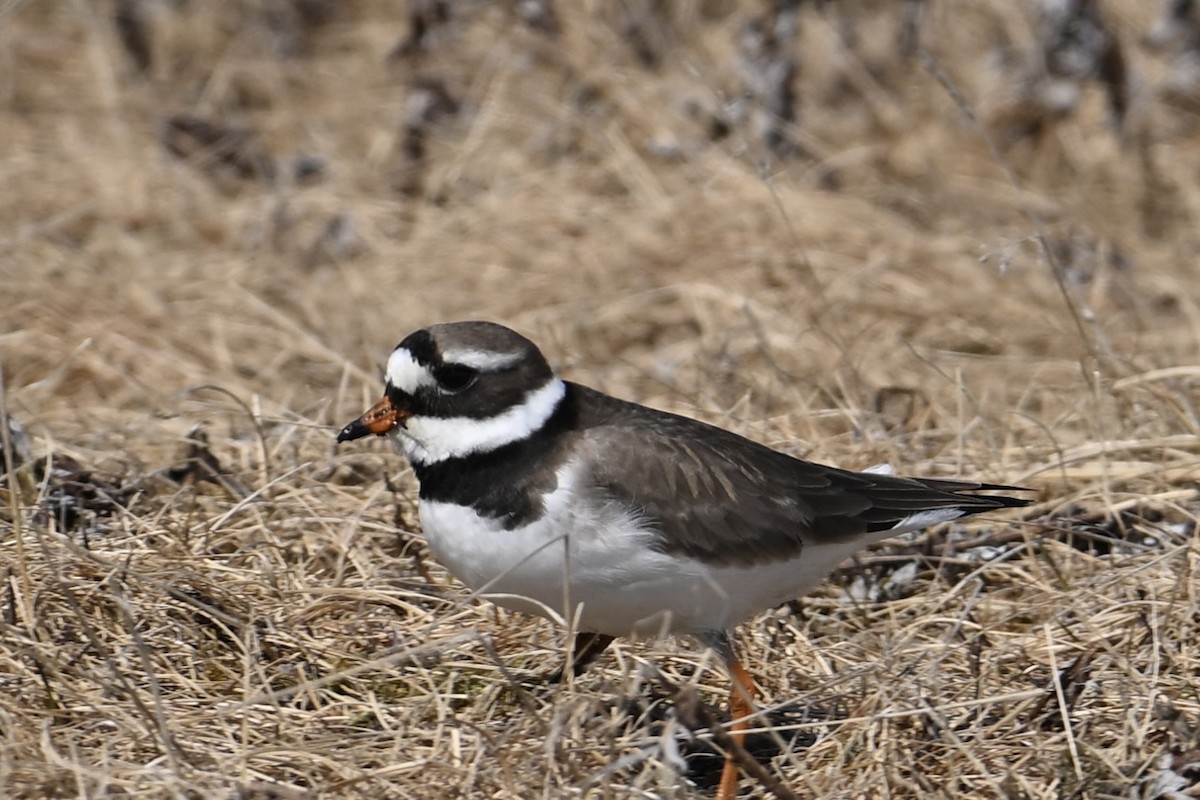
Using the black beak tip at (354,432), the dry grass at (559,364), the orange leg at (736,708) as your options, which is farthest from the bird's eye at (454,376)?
the orange leg at (736,708)

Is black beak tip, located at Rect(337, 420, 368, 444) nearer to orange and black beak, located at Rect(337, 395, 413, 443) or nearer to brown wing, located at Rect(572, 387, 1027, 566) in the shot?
orange and black beak, located at Rect(337, 395, 413, 443)

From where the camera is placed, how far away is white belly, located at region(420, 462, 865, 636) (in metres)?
4.09

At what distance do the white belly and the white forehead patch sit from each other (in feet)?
1.09

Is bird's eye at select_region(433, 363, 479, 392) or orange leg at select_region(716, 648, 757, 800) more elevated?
bird's eye at select_region(433, 363, 479, 392)

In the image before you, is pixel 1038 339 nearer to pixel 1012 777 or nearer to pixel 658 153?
pixel 658 153

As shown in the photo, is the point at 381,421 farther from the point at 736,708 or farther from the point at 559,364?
the point at 559,364

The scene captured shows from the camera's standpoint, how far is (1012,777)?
3.95 metres

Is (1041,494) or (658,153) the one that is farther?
(658,153)

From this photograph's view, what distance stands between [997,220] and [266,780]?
615 centimetres

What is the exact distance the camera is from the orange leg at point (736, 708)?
3998 millimetres

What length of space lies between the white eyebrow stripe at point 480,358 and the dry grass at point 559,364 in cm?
68

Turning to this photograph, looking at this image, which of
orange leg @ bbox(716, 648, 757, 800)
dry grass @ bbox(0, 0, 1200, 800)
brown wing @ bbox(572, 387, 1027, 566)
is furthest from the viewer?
brown wing @ bbox(572, 387, 1027, 566)

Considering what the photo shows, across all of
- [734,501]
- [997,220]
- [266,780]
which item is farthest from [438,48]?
[266,780]

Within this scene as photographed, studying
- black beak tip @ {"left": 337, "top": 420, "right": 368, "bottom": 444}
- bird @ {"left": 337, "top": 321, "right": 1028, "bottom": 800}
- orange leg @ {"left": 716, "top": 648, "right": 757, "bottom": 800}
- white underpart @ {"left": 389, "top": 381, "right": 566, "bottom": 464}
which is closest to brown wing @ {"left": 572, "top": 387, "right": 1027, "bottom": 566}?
bird @ {"left": 337, "top": 321, "right": 1028, "bottom": 800}
